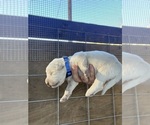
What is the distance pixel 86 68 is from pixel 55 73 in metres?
0.19

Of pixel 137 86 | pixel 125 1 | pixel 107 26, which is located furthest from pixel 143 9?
pixel 137 86

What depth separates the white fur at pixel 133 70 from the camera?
120 centimetres

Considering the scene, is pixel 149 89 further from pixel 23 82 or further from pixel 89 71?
pixel 23 82

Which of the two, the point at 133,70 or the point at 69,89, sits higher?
the point at 133,70

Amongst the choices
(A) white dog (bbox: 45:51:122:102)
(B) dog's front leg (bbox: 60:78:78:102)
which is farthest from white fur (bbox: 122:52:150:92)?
(B) dog's front leg (bbox: 60:78:78:102)

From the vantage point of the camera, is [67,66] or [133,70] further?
[133,70]

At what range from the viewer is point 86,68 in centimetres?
109

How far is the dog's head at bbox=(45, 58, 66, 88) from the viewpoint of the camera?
1026 millimetres

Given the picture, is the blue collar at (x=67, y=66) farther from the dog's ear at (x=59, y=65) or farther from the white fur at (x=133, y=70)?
the white fur at (x=133, y=70)

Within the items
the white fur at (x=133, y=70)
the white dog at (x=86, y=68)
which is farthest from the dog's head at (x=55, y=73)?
the white fur at (x=133, y=70)

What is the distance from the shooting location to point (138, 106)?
4.19 ft

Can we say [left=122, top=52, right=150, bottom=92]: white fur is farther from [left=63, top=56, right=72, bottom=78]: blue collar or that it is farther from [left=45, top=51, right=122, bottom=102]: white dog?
[left=63, top=56, right=72, bottom=78]: blue collar

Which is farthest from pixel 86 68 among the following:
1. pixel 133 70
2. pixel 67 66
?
pixel 133 70

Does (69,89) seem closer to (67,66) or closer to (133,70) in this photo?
(67,66)
